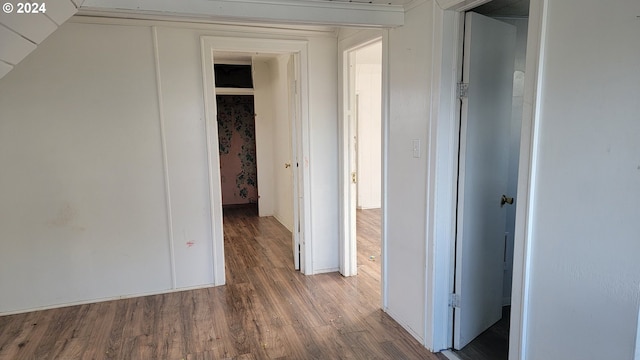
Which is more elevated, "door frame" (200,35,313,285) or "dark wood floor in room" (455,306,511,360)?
"door frame" (200,35,313,285)

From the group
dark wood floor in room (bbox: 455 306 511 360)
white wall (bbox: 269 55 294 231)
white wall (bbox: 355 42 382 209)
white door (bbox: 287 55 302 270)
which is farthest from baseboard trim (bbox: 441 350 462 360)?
white wall (bbox: 355 42 382 209)

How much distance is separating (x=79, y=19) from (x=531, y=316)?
139 inches

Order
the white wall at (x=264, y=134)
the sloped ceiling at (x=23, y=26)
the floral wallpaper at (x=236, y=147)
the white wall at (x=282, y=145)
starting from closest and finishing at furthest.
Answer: the sloped ceiling at (x=23, y=26) → the white wall at (x=282, y=145) → the white wall at (x=264, y=134) → the floral wallpaper at (x=236, y=147)

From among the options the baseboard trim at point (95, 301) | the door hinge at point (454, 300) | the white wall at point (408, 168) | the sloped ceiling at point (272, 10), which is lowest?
the baseboard trim at point (95, 301)

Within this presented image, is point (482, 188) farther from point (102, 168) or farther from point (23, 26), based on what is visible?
point (102, 168)

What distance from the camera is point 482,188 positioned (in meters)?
2.49

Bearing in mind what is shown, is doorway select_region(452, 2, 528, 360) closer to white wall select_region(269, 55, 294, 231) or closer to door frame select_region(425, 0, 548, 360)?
door frame select_region(425, 0, 548, 360)

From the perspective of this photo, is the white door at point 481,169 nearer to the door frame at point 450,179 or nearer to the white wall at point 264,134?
the door frame at point 450,179

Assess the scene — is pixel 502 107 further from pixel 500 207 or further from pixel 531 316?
pixel 531 316

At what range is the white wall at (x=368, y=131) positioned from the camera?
6.62m

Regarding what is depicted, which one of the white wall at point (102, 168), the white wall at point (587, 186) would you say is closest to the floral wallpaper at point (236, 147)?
the white wall at point (102, 168)

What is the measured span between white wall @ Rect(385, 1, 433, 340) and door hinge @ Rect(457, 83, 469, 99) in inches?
6.7

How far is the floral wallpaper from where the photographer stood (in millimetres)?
6938

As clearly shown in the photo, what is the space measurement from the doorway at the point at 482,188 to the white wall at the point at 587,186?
72 centimetres
